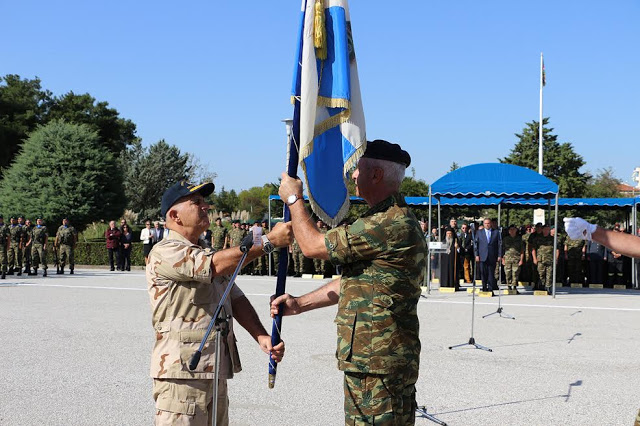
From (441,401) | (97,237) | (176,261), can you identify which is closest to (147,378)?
(441,401)

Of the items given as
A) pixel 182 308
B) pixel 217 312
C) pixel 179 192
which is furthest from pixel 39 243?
pixel 217 312

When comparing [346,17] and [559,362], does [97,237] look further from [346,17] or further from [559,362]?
[346,17]

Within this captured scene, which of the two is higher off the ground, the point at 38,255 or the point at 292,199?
the point at 292,199

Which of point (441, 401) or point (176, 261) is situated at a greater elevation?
point (176, 261)

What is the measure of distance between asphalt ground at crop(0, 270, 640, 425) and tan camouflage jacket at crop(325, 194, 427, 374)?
2923 mm

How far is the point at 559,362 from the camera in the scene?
30.5ft

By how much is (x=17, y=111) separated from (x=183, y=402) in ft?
220

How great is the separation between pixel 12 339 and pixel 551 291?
14.6 metres

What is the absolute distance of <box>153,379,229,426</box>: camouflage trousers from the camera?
3.62 metres

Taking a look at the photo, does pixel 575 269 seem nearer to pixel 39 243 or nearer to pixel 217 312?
pixel 39 243

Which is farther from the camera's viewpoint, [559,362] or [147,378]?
[559,362]

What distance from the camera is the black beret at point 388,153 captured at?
374cm

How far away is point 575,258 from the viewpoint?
23203mm

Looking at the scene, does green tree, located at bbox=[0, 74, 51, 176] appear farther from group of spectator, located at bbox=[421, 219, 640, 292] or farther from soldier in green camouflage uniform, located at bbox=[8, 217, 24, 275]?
group of spectator, located at bbox=[421, 219, 640, 292]
